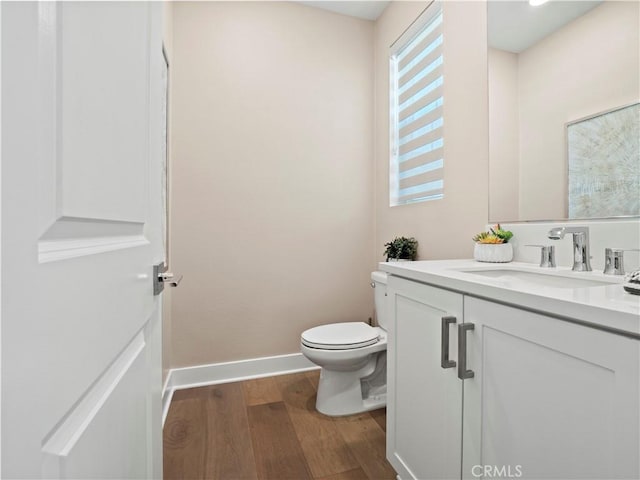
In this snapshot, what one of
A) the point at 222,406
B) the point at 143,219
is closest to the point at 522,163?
the point at 143,219

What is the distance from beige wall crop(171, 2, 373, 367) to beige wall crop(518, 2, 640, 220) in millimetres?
1300

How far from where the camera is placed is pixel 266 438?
1580mm

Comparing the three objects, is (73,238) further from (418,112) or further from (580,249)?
(418,112)

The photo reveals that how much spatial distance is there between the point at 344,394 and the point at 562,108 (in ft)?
5.53

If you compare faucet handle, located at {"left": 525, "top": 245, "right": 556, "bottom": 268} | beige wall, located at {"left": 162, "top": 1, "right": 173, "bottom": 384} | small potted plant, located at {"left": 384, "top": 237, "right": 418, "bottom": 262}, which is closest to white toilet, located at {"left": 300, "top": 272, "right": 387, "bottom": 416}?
small potted plant, located at {"left": 384, "top": 237, "right": 418, "bottom": 262}

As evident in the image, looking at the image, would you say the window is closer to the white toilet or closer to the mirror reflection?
the mirror reflection

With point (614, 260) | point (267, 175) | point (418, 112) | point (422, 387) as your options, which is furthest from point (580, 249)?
Answer: point (267, 175)

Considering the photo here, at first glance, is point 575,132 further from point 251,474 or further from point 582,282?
point 251,474

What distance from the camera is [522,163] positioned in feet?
4.51

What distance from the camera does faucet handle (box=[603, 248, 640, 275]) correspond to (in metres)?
0.96

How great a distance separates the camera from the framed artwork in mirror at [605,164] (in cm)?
102

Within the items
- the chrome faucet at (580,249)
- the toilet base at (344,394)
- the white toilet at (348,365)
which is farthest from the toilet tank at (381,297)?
the chrome faucet at (580,249)

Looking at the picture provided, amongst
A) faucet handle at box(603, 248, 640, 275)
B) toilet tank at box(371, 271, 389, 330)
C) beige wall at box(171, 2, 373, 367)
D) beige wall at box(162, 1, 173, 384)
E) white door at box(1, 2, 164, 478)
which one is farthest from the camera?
beige wall at box(171, 2, 373, 367)

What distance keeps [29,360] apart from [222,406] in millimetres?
1844
